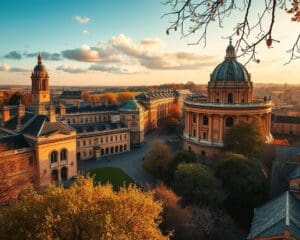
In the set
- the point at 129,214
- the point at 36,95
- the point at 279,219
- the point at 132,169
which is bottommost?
the point at 132,169

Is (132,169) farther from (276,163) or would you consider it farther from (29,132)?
(276,163)

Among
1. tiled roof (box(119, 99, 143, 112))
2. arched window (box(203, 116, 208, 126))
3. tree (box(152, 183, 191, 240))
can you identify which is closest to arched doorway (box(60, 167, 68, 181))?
tree (box(152, 183, 191, 240))

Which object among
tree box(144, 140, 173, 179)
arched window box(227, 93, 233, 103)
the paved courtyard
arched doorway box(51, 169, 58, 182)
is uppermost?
arched window box(227, 93, 233, 103)

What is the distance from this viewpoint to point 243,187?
89.7ft

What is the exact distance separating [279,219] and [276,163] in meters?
13.0

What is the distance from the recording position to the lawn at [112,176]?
36381 millimetres

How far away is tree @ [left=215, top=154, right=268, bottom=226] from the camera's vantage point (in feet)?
89.4

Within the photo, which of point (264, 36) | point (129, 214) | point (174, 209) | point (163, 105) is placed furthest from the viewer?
point (163, 105)

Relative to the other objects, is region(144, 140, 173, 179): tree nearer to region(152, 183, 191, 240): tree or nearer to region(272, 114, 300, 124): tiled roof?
region(152, 183, 191, 240): tree

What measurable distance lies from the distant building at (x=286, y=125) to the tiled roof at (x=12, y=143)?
58399 millimetres

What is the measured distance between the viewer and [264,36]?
498 cm

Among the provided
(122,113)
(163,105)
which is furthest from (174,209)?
(163,105)

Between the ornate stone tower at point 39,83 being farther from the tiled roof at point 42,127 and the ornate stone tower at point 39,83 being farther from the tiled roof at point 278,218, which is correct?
the tiled roof at point 278,218

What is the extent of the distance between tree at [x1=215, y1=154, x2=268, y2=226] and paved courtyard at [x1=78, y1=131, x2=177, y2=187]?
37.3 feet
